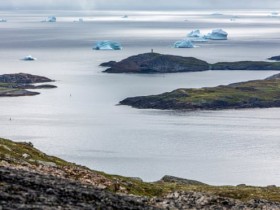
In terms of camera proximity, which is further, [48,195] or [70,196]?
[70,196]

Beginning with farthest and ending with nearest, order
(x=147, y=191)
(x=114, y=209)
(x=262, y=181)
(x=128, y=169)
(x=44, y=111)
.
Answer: (x=44, y=111) → (x=128, y=169) → (x=262, y=181) → (x=147, y=191) → (x=114, y=209)

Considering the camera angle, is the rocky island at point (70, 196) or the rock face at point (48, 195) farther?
the rocky island at point (70, 196)

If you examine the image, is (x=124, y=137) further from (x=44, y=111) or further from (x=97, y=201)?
(x=97, y=201)

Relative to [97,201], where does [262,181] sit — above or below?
below

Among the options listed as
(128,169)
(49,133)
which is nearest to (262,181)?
(128,169)

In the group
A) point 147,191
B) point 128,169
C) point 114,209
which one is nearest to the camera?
point 114,209

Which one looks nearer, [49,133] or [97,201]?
[97,201]

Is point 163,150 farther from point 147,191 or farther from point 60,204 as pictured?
point 60,204

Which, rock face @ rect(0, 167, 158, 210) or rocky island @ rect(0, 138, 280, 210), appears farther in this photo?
rocky island @ rect(0, 138, 280, 210)
